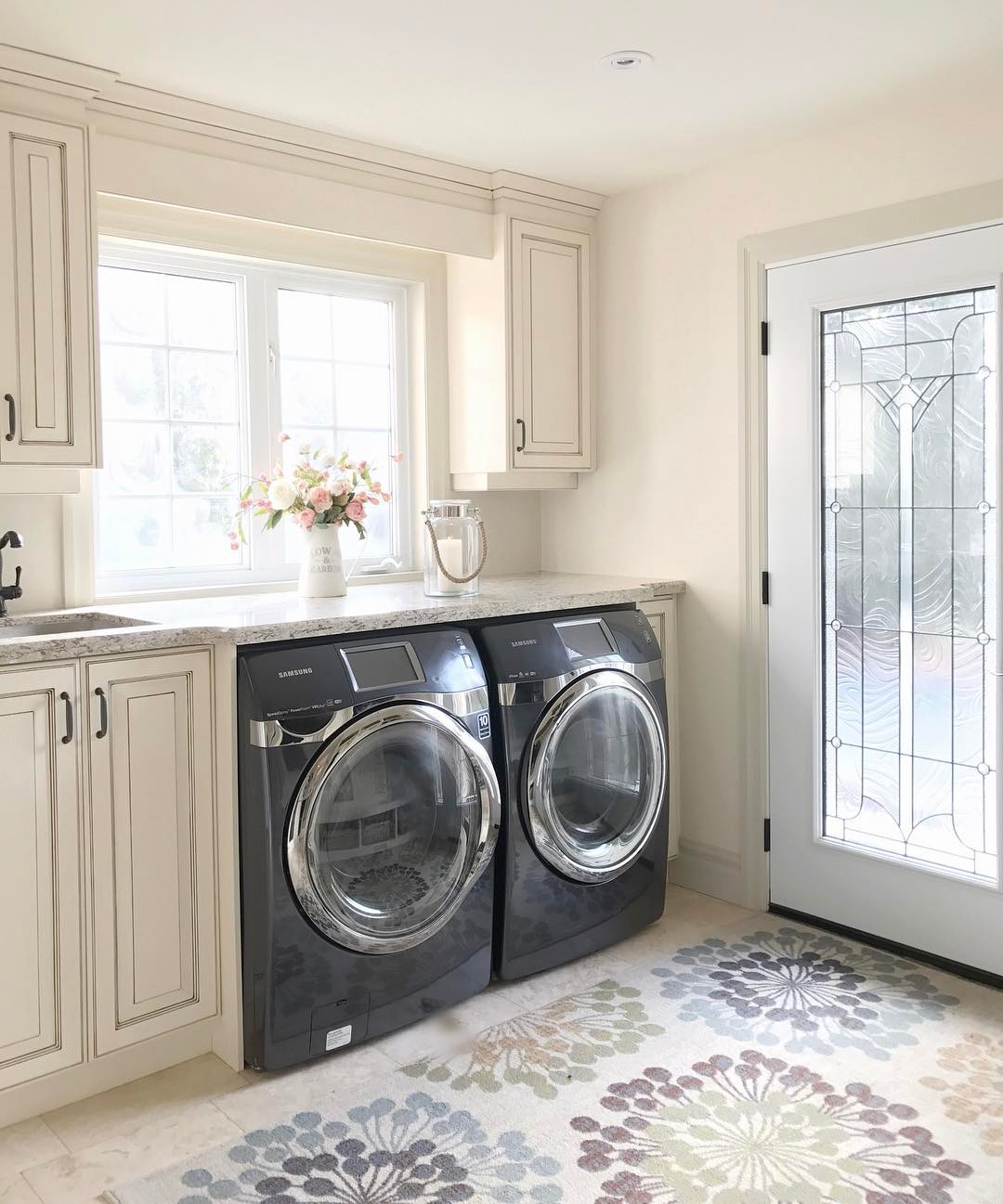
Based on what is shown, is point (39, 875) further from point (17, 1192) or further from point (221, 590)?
point (221, 590)

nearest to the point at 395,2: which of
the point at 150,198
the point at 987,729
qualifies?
the point at 150,198

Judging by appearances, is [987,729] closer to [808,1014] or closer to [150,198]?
[808,1014]

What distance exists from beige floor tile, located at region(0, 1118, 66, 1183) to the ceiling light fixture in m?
2.64

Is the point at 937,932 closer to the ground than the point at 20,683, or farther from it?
closer to the ground

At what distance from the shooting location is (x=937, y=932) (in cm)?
A: 293

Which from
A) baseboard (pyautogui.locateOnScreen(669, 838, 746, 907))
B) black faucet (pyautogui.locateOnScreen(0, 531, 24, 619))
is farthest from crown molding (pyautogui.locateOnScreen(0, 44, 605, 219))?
baseboard (pyautogui.locateOnScreen(669, 838, 746, 907))

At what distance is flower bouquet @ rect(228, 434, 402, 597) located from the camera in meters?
3.00

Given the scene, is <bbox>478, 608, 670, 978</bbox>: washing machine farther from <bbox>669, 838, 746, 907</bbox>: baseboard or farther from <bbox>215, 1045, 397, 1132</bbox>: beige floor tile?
<bbox>215, 1045, 397, 1132</bbox>: beige floor tile

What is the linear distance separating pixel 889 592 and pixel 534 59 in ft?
5.41

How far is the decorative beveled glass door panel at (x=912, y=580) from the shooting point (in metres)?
2.79

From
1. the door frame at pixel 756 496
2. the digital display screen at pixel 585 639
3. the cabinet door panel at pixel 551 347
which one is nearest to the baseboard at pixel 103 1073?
the digital display screen at pixel 585 639

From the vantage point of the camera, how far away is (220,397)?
11.0ft

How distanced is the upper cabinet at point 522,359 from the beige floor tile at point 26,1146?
2.23m

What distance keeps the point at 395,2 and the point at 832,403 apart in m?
1.58
